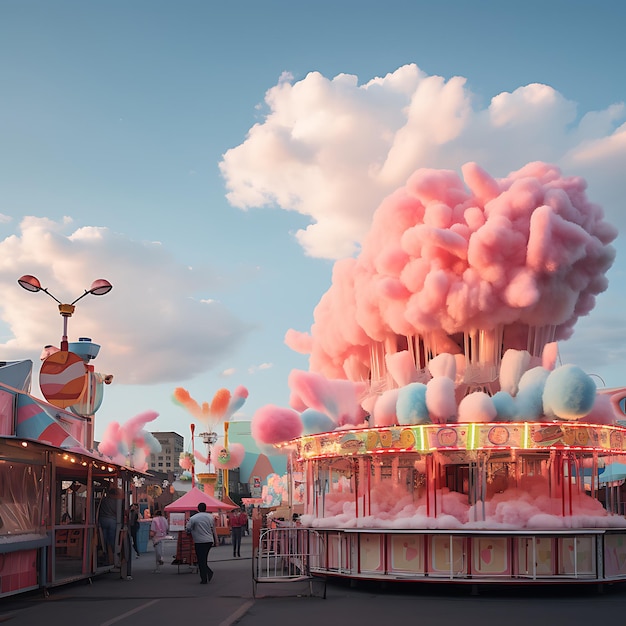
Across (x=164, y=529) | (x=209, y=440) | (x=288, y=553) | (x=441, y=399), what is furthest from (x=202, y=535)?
(x=209, y=440)

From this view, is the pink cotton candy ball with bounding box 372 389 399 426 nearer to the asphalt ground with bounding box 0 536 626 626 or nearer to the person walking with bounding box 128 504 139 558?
the asphalt ground with bounding box 0 536 626 626

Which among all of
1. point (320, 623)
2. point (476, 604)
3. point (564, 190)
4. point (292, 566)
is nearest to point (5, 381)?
point (292, 566)

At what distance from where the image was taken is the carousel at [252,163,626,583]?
15914 millimetres

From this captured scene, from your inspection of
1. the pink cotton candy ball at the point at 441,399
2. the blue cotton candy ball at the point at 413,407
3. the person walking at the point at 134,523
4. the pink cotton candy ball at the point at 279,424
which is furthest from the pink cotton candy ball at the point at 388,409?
the person walking at the point at 134,523

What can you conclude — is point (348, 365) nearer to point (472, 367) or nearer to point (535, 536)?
point (472, 367)

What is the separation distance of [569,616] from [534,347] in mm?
8226

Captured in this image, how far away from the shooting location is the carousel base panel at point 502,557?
1548cm

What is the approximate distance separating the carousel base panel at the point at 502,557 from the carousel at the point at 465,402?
0.09ft

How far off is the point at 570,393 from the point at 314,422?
6.20m

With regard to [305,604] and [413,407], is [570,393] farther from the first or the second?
[305,604]

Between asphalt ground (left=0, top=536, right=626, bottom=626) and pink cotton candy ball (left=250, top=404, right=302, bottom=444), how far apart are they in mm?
3364

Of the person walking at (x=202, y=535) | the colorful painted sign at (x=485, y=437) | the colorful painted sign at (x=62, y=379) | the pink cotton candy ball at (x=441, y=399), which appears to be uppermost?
the colorful painted sign at (x=62, y=379)

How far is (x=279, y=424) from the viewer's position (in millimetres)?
19719

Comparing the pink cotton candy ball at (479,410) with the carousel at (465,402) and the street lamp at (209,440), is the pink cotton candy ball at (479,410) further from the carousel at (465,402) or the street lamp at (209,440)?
the street lamp at (209,440)
